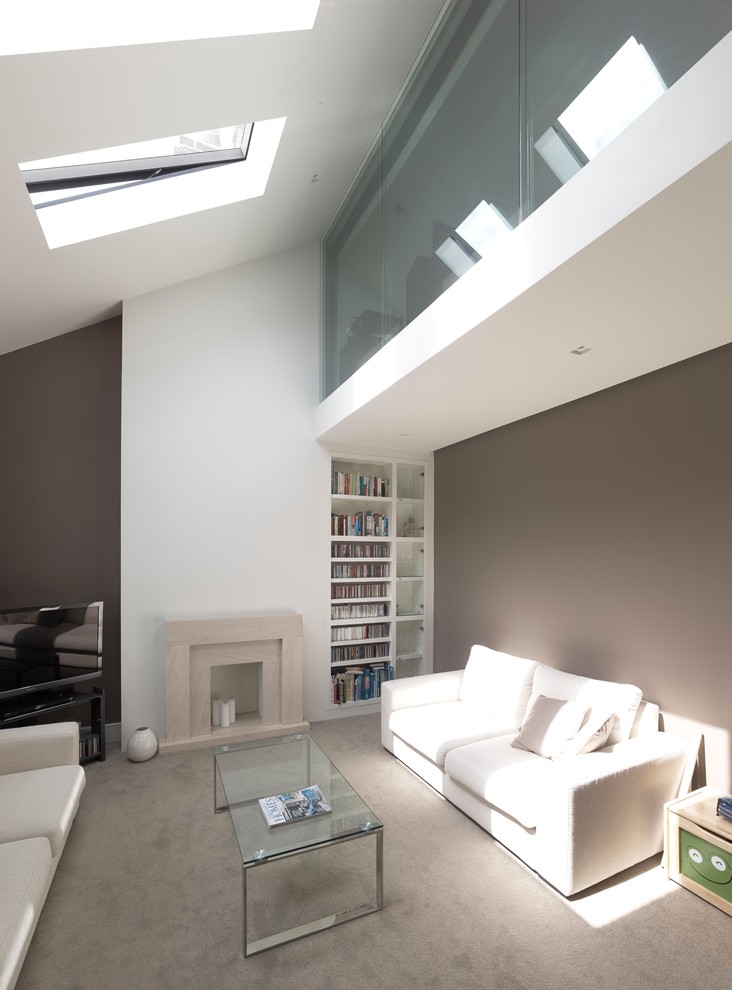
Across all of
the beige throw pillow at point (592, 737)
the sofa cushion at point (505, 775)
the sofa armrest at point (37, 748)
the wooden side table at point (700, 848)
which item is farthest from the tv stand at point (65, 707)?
the wooden side table at point (700, 848)

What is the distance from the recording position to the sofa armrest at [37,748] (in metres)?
2.96

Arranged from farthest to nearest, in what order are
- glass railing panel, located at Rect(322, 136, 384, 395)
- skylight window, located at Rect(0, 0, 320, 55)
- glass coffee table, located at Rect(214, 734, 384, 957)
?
1. glass railing panel, located at Rect(322, 136, 384, 395)
2. glass coffee table, located at Rect(214, 734, 384, 957)
3. skylight window, located at Rect(0, 0, 320, 55)

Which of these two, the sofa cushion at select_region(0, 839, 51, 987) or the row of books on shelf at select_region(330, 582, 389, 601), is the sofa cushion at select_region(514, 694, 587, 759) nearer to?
the row of books on shelf at select_region(330, 582, 389, 601)

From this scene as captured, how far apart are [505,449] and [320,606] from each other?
2.16 meters

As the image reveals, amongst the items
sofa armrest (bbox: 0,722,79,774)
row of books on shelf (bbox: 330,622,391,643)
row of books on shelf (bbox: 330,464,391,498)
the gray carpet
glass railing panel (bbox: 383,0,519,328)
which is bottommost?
the gray carpet

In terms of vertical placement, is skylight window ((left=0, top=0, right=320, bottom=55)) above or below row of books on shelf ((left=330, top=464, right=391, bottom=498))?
above

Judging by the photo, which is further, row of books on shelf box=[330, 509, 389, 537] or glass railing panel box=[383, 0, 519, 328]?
row of books on shelf box=[330, 509, 389, 537]

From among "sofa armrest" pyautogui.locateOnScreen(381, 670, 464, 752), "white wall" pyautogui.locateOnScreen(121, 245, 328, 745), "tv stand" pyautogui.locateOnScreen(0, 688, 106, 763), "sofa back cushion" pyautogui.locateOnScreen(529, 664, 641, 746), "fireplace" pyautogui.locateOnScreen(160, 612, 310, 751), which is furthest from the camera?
"white wall" pyautogui.locateOnScreen(121, 245, 328, 745)

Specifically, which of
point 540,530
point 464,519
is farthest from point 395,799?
point 464,519

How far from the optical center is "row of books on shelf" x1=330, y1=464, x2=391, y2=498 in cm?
526

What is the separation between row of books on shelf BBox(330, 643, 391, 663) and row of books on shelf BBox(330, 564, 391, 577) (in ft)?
2.19

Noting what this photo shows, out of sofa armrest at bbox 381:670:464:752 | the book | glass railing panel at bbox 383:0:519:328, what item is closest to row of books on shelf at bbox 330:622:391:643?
sofa armrest at bbox 381:670:464:752

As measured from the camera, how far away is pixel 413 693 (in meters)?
4.10

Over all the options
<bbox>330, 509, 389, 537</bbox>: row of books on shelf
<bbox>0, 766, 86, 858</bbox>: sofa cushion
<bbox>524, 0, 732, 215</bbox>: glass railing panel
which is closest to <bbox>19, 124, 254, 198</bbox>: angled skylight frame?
<bbox>524, 0, 732, 215</bbox>: glass railing panel
